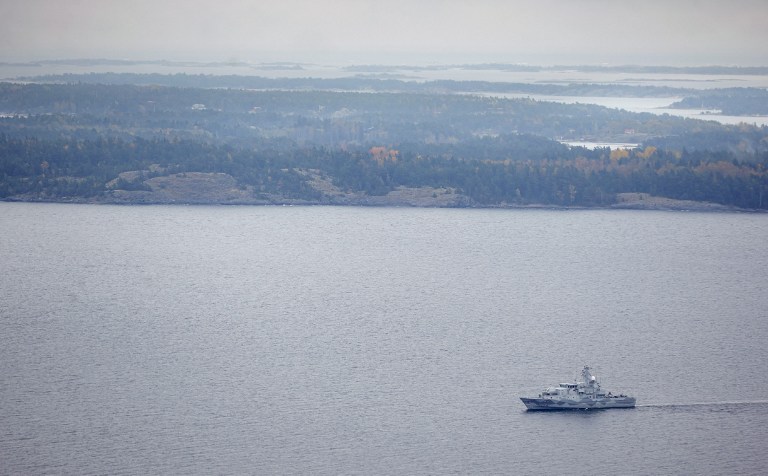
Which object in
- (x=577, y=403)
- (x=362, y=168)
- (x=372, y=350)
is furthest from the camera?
(x=362, y=168)

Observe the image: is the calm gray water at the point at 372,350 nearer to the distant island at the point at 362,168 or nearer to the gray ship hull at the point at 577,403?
the gray ship hull at the point at 577,403

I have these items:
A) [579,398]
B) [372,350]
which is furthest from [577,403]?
[372,350]

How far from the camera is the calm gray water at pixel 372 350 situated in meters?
39.1

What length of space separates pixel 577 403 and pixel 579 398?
7.4 inches

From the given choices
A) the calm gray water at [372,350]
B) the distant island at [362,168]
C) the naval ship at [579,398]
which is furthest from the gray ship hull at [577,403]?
the distant island at [362,168]

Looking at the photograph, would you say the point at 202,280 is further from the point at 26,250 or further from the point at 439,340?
the point at 439,340

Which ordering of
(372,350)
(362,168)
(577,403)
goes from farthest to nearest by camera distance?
(362,168) < (372,350) < (577,403)

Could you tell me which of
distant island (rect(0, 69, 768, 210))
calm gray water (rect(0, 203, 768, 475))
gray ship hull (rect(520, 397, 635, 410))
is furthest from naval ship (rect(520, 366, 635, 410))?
distant island (rect(0, 69, 768, 210))

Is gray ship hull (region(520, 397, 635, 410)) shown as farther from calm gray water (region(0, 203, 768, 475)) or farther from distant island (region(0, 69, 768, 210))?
distant island (region(0, 69, 768, 210))

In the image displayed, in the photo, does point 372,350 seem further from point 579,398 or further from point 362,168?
point 362,168

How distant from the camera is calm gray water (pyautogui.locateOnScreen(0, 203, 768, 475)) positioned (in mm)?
39125

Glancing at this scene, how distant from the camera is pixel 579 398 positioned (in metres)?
43.3

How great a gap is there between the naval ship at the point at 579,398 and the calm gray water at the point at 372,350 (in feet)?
1.36

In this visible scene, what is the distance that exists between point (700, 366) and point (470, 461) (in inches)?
540
